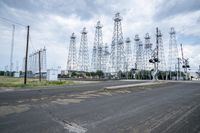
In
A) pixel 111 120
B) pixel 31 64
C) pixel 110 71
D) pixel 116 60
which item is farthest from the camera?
pixel 31 64

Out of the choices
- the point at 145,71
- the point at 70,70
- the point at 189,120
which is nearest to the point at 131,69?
the point at 145,71

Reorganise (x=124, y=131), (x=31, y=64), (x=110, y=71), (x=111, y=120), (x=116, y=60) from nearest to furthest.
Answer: (x=124, y=131)
(x=111, y=120)
(x=116, y=60)
(x=110, y=71)
(x=31, y=64)

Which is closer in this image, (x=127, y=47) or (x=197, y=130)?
(x=197, y=130)

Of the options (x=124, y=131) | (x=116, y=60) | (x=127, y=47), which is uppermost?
(x=127, y=47)

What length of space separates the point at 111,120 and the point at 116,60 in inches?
2756

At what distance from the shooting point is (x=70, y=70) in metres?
93.2

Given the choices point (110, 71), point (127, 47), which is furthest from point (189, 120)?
point (127, 47)

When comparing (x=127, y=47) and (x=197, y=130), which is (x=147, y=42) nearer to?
(x=127, y=47)

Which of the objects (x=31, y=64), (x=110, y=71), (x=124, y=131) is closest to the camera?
(x=124, y=131)

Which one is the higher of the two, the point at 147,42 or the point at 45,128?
the point at 147,42

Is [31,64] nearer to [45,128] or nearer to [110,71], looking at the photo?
[110,71]

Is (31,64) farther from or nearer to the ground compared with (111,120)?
farther from the ground

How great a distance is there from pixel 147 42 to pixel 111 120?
89.4 metres

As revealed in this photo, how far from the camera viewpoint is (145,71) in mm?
92375
